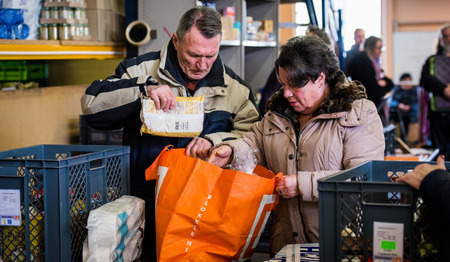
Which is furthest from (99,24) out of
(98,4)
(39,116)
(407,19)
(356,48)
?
(407,19)

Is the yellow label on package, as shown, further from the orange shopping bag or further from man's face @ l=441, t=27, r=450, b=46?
man's face @ l=441, t=27, r=450, b=46

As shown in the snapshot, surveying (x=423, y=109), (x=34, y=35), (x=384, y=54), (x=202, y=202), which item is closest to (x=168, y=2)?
(x=34, y=35)

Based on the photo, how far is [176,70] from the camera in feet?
9.64

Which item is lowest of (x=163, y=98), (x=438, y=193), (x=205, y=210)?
(x=205, y=210)

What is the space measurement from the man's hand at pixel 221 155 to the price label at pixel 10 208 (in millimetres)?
817

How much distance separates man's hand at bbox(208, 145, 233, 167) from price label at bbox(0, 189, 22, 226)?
2.68 ft

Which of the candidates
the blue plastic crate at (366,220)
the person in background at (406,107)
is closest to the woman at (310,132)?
the blue plastic crate at (366,220)

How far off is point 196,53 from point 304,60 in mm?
632

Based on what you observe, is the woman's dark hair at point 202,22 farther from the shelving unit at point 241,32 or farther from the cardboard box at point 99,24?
the cardboard box at point 99,24

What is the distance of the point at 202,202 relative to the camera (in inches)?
88.2

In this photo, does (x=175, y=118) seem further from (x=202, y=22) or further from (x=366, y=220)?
(x=366, y=220)

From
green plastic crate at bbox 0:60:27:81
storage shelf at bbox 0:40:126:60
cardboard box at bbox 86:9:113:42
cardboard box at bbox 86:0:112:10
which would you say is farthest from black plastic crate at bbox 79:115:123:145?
cardboard box at bbox 86:0:112:10

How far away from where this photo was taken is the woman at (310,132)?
92.9 inches

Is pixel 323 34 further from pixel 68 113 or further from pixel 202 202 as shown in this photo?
pixel 202 202
